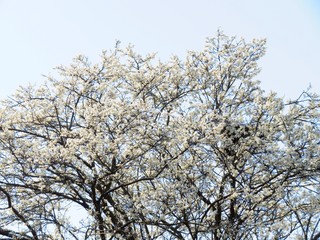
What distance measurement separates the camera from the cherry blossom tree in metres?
8.63

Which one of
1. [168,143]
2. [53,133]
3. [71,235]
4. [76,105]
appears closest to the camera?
[71,235]

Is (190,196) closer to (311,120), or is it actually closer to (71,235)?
(71,235)

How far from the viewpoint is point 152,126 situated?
9.17 meters

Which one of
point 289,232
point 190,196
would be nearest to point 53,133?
point 190,196

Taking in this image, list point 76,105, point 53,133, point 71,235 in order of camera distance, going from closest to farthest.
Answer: point 71,235 < point 53,133 < point 76,105

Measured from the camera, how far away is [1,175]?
29.4 ft

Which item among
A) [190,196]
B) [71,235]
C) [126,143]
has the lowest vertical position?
[71,235]

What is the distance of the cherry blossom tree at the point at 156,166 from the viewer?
28.3 feet

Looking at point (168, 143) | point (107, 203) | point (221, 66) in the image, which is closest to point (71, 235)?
point (107, 203)

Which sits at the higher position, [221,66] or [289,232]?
[221,66]

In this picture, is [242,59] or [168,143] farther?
[242,59]

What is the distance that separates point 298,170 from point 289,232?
1706 millimetres

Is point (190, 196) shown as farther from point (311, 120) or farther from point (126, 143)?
point (311, 120)

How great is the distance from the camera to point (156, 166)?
9180mm
